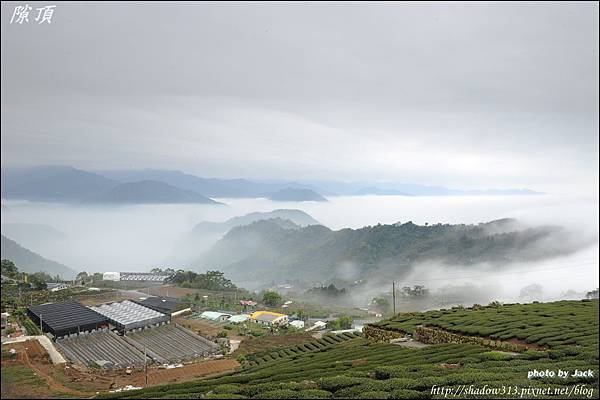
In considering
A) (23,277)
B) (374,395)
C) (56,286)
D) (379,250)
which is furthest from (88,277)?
(379,250)

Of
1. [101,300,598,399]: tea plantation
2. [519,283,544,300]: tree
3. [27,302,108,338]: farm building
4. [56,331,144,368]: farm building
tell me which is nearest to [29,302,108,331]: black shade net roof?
[27,302,108,338]: farm building

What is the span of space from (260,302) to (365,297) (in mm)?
47681

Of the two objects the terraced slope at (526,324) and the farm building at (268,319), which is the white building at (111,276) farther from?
the farm building at (268,319)

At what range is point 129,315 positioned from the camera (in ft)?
83.5

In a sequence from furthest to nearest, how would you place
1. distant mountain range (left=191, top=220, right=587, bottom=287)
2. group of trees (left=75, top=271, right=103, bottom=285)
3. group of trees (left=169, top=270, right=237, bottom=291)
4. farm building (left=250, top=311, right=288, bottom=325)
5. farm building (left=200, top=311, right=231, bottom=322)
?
distant mountain range (left=191, top=220, right=587, bottom=287), group of trees (left=169, top=270, right=237, bottom=291), farm building (left=250, top=311, right=288, bottom=325), farm building (left=200, top=311, right=231, bottom=322), group of trees (left=75, top=271, right=103, bottom=285)

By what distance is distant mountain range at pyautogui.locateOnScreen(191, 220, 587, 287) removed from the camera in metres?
142

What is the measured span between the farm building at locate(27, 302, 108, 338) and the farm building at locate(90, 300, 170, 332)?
3.38 feet

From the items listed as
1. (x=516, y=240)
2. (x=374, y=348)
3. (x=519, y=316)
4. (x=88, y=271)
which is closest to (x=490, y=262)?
(x=516, y=240)

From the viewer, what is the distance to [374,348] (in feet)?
79.8

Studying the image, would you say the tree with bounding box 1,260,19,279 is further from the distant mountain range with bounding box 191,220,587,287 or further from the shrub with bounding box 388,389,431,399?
the distant mountain range with bounding box 191,220,587,287

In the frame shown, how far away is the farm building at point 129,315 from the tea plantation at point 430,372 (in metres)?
7.03

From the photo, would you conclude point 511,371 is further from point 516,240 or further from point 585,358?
point 516,240

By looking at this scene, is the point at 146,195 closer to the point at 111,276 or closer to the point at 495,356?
the point at 111,276

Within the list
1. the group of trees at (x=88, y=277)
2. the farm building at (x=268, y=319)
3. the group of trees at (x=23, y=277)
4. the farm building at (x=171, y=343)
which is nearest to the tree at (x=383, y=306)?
the farm building at (x=268, y=319)
